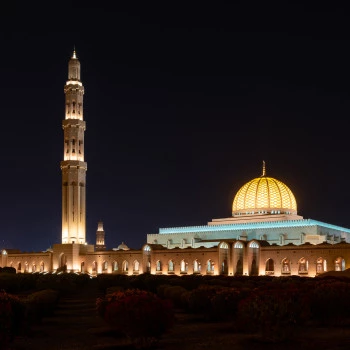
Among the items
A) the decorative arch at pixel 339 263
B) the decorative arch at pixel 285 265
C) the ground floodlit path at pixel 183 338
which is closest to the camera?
the ground floodlit path at pixel 183 338

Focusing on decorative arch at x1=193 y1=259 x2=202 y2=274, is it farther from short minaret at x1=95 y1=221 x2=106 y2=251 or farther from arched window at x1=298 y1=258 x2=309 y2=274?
short minaret at x1=95 y1=221 x2=106 y2=251

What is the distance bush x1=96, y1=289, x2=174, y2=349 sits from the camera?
359 inches

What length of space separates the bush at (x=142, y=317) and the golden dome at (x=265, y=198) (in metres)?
36.3

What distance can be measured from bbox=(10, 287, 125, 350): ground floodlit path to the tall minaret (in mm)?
30911

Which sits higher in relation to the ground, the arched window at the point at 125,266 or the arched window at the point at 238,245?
the arched window at the point at 238,245

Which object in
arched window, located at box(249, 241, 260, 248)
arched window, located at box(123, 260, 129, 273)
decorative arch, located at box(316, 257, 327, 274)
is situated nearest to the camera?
decorative arch, located at box(316, 257, 327, 274)

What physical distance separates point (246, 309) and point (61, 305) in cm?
993

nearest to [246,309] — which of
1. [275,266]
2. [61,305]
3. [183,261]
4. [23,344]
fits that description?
[23,344]

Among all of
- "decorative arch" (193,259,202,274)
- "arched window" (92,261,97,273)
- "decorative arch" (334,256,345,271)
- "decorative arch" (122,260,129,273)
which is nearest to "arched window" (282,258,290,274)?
"decorative arch" (334,256,345,271)

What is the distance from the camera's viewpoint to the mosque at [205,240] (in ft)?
119

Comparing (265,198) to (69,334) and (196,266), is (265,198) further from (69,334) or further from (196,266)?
(69,334)

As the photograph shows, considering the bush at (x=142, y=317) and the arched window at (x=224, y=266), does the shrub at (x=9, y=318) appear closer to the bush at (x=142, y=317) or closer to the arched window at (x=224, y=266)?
the bush at (x=142, y=317)

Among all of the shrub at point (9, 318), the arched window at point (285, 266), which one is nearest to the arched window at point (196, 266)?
the arched window at point (285, 266)

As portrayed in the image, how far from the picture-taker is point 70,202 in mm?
46250
